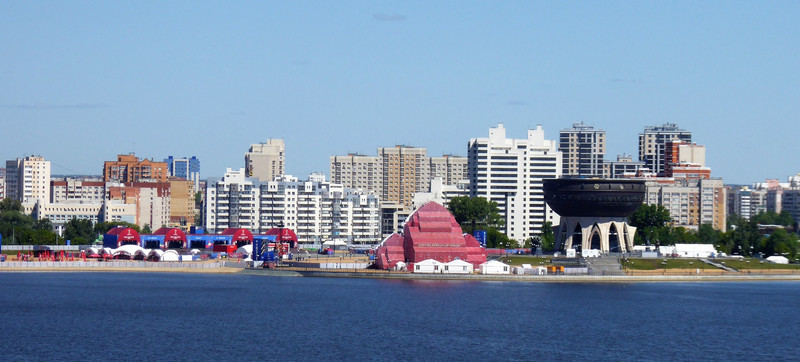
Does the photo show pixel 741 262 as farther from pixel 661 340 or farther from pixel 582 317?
pixel 661 340

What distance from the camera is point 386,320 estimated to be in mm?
90188

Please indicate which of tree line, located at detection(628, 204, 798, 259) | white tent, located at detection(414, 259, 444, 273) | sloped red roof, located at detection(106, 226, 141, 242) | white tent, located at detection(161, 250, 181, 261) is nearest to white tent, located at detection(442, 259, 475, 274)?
white tent, located at detection(414, 259, 444, 273)

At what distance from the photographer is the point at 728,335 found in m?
86.9

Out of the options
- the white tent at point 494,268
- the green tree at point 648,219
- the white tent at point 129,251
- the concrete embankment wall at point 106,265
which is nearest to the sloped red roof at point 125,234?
the white tent at point 129,251

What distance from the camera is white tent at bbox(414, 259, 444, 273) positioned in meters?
131

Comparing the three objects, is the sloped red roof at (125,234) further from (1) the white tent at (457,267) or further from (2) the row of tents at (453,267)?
(1) the white tent at (457,267)

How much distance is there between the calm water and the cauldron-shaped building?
71.0ft

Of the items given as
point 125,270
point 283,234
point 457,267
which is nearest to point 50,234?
point 283,234

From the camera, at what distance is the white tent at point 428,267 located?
431 ft

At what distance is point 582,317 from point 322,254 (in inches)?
3242

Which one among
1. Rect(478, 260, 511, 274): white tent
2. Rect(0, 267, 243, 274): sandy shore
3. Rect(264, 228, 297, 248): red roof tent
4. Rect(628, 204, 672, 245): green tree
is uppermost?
Rect(628, 204, 672, 245): green tree

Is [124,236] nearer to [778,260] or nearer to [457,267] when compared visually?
[457,267]

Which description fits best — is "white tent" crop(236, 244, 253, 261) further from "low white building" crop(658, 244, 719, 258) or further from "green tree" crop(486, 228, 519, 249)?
"low white building" crop(658, 244, 719, 258)

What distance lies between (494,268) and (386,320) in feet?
143
